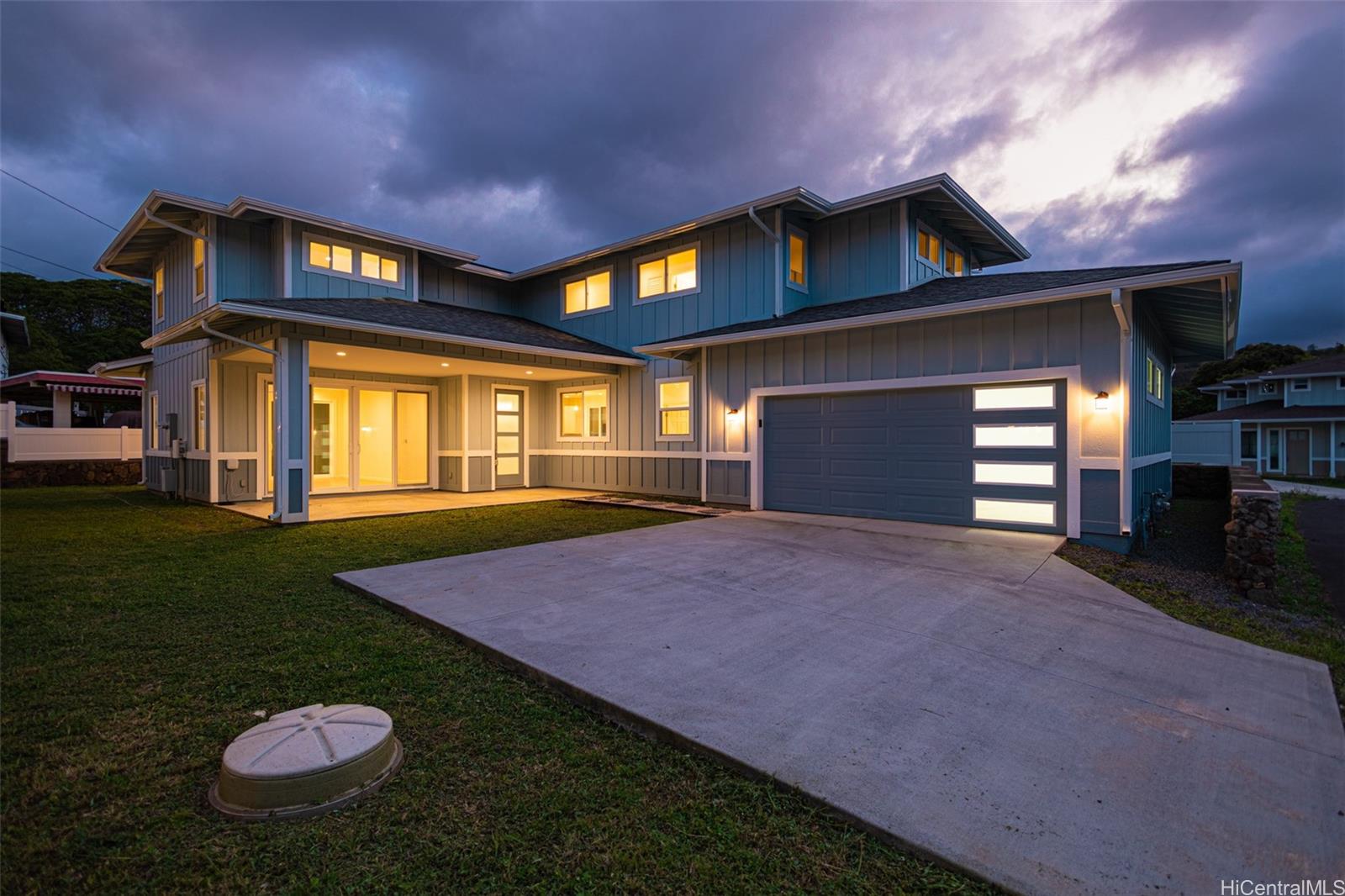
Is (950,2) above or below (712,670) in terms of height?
above

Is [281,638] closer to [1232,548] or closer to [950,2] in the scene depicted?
[1232,548]

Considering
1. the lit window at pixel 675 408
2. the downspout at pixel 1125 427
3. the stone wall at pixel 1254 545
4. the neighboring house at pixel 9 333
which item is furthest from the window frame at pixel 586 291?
the neighboring house at pixel 9 333

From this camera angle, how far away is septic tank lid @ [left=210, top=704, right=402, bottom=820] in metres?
2.08

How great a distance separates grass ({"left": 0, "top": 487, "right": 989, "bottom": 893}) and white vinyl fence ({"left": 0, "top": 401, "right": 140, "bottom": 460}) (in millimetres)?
16139

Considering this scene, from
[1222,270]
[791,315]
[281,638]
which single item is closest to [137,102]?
[791,315]

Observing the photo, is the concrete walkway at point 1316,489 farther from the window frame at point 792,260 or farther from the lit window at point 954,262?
the window frame at point 792,260

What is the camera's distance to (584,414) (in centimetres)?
1389

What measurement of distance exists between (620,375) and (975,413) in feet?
24.7

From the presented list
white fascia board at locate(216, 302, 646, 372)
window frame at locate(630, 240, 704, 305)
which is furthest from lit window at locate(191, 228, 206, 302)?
window frame at locate(630, 240, 704, 305)

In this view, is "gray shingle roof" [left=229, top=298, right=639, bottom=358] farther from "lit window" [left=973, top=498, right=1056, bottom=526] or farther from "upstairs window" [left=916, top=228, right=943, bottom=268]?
"lit window" [left=973, top=498, right=1056, bottom=526]

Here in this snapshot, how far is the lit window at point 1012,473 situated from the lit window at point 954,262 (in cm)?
618

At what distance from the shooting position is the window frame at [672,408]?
11688mm

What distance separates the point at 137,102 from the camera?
16.1m

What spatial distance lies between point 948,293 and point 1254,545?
4.94 meters
